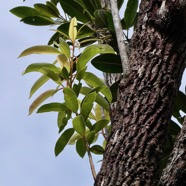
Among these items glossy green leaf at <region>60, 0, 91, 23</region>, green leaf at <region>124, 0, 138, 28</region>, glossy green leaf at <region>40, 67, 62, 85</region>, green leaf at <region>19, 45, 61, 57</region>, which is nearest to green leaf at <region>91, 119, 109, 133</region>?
glossy green leaf at <region>40, 67, 62, 85</region>

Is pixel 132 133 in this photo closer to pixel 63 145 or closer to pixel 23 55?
pixel 63 145

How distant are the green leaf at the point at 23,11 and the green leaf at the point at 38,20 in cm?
4

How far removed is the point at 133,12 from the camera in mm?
1591

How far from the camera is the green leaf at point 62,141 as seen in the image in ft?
4.41

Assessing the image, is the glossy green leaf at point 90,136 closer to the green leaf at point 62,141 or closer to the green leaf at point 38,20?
the green leaf at point 62,141

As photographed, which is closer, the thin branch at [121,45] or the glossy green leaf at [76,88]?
the thin branch at [121,45]

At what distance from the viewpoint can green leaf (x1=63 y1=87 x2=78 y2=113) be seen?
1.26 metres

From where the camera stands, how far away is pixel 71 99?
50.2 inches

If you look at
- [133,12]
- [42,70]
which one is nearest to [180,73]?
[42,70]

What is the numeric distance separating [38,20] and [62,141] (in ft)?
2.06

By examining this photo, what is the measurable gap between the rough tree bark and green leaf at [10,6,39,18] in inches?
29.3

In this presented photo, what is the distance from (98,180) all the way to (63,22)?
37.8 inches

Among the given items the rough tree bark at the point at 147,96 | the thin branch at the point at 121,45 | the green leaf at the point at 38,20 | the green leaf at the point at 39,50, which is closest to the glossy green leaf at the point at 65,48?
the green leaf at the point at 39,50

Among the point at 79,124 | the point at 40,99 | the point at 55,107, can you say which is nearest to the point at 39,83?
the point at 40,99
